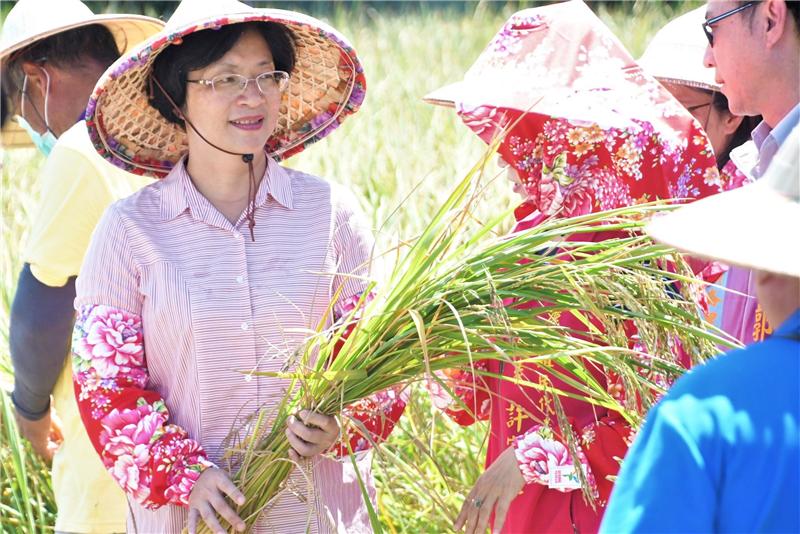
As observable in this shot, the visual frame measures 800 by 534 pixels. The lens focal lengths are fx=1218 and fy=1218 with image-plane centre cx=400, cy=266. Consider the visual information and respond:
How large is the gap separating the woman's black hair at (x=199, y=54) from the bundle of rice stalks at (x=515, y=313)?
0.63m

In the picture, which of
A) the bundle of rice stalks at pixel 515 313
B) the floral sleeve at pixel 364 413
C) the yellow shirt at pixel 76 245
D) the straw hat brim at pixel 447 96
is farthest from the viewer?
the yellow shirt at pixel 76 245

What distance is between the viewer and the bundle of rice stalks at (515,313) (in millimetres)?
2008

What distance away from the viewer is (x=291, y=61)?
8.54 ft

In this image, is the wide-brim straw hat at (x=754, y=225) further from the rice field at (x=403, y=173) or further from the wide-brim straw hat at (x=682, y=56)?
the wide-brim straw hat at (x=682, y=56)

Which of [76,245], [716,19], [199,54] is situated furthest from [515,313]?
[76,245]

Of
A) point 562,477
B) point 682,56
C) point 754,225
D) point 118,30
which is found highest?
point 754,225

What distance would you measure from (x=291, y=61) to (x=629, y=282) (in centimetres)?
96

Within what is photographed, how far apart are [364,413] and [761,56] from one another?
3.28ft

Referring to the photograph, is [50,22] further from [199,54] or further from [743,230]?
[743,230]

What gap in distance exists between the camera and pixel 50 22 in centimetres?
294

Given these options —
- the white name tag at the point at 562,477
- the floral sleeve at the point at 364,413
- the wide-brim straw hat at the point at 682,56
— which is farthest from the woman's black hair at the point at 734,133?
the floral sleeve at the point at 364,413

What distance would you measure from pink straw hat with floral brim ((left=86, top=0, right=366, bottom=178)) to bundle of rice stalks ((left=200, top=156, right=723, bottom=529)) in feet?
2.09

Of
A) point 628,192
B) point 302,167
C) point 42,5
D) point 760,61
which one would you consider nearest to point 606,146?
point 628,192

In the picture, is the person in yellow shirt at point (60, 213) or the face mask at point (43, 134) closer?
the person in yellow shirt at point (60, 213)
